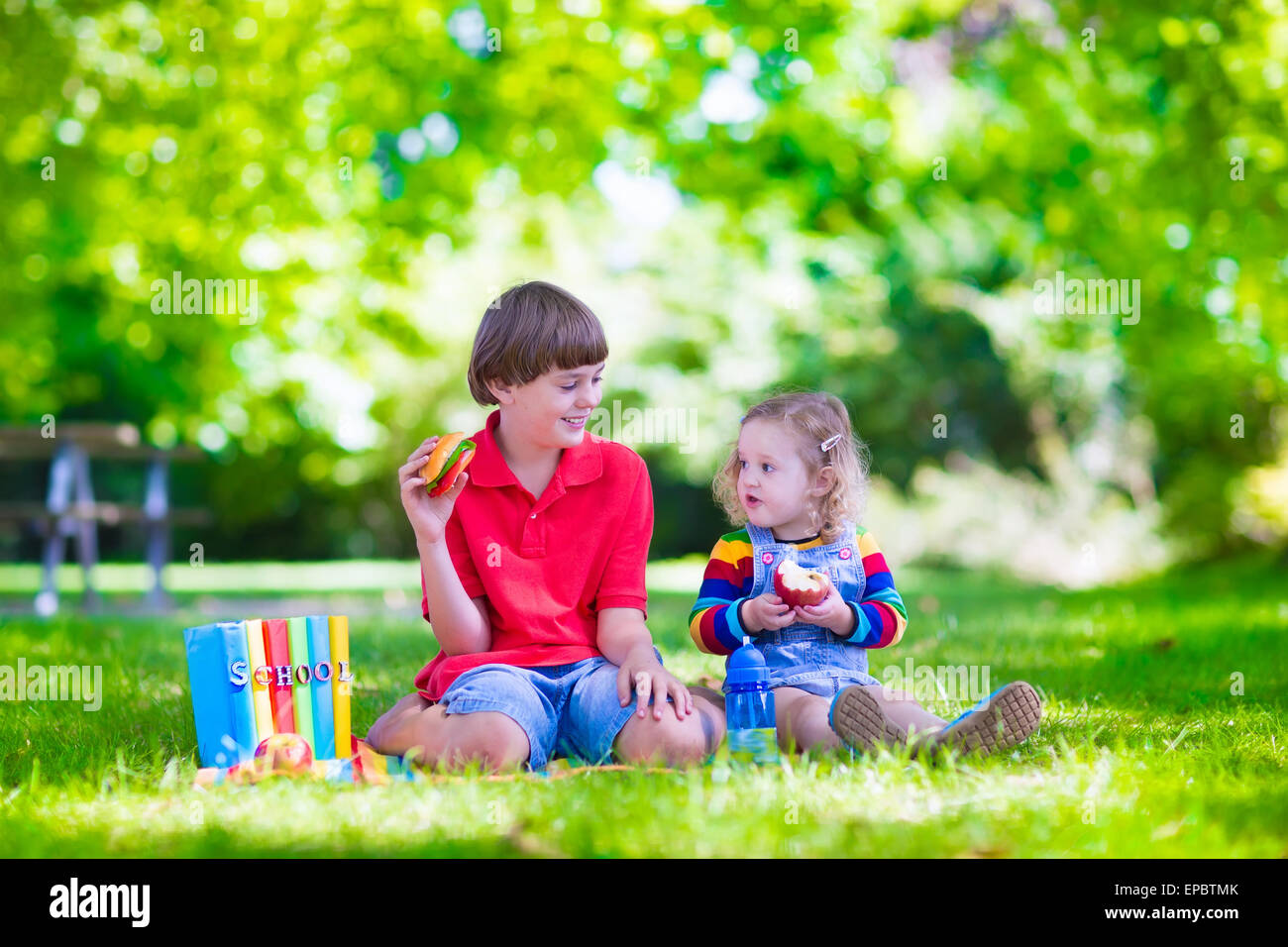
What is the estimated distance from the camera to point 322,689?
3.09m

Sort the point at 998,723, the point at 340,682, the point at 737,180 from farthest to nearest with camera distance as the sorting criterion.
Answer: the point at 737,180, the point at 340,682, the point at 998,723

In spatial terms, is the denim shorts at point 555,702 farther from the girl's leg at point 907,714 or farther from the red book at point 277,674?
the girl's leg at point 907,714

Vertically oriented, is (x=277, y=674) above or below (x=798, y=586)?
below

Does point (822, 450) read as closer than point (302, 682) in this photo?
No

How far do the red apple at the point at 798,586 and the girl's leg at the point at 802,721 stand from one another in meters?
0.24

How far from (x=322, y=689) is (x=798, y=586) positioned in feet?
4.08

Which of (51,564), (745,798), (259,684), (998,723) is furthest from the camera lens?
(51,564)

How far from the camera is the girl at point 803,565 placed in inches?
124

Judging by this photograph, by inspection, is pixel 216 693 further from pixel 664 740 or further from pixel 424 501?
pixel 664 740

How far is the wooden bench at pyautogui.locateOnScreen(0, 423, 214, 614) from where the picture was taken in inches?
324

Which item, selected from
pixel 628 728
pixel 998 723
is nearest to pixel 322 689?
pixel 628 728

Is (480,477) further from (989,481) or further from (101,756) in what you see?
(989,481)

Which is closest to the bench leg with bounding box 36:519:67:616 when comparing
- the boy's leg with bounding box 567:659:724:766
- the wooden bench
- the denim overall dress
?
the wooden bench

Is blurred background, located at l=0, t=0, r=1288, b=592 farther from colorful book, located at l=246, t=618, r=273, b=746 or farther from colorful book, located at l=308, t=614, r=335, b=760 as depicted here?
colorful book, located at l=246, t=618, r=273, b=746
